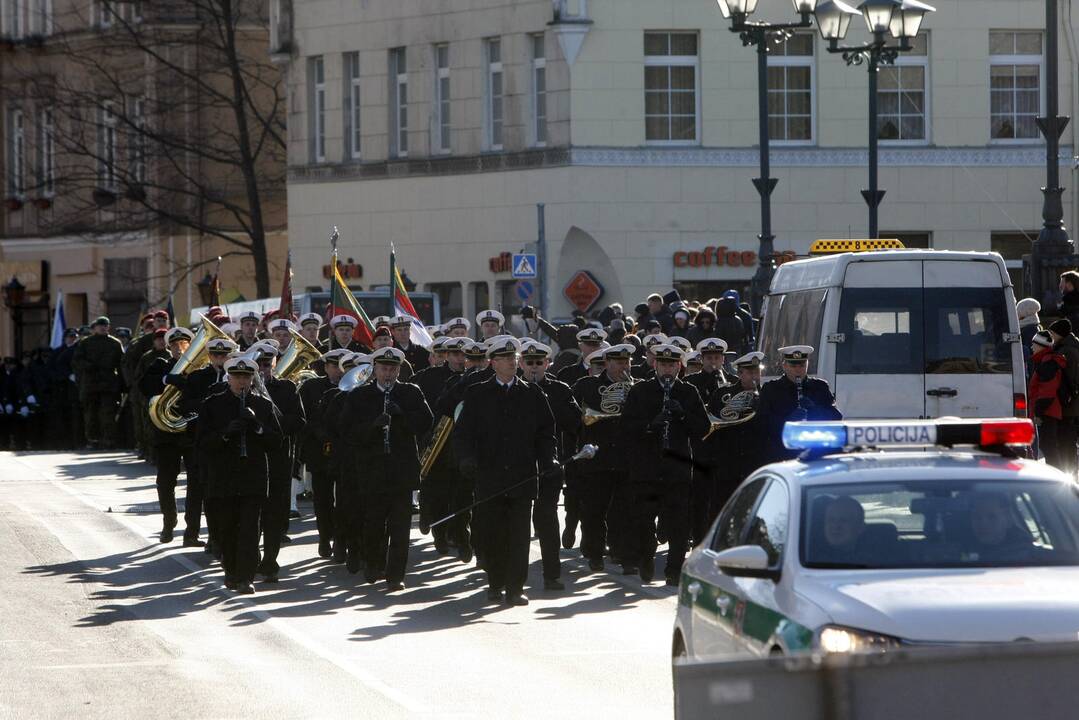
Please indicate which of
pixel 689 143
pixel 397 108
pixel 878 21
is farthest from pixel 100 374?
pixel 878 21

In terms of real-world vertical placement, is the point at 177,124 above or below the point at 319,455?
above

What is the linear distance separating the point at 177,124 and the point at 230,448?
3542cm

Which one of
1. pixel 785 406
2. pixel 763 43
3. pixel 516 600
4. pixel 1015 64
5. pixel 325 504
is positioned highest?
pixel 1015 64

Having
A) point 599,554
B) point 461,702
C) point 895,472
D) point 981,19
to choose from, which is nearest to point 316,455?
point 599,554

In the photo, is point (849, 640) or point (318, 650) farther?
point (318, 650)

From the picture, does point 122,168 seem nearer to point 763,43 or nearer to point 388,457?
point 763,43

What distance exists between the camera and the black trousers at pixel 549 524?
15953 millimetres

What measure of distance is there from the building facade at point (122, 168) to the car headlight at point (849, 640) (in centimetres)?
3963

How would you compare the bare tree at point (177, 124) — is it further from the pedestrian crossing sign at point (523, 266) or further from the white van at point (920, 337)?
the white van at point (920, 337)

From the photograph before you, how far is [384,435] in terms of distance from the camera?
16.2 meters

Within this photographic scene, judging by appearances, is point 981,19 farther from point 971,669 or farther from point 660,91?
point 971,669

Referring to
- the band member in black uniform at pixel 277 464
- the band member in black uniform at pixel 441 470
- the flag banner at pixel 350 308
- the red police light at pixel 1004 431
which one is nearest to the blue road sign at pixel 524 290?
the flag banner at pixel 350 308

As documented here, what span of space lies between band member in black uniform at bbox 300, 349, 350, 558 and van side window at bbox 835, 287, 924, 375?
427 centimetres

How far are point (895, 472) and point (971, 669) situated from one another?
1.79 m
